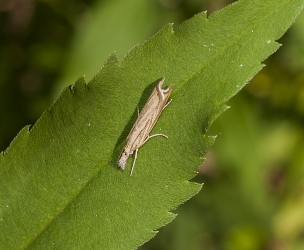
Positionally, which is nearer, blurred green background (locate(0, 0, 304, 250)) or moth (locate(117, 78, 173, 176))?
moth (locate(117, 78, 173, 176))

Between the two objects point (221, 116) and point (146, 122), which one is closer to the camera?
point (146, 122)

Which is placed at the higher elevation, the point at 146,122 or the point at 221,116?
the point at 146,122

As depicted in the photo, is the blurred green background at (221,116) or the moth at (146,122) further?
the blurred green background at (221,116)

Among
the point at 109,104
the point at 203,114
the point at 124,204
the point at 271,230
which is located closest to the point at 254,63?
the point at 203,114
